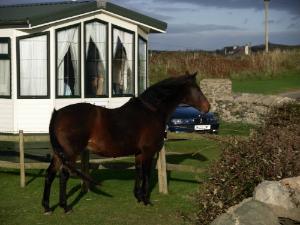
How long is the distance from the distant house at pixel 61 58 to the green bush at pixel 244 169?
9.25 meters

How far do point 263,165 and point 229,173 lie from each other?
411 millimetres

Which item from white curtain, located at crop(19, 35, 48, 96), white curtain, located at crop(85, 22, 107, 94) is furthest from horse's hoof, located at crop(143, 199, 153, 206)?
white curtain, located at crop(85, 22, 107, 94)

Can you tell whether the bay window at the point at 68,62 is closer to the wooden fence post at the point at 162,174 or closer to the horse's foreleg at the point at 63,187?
the wooden fence post at the point at 162,174

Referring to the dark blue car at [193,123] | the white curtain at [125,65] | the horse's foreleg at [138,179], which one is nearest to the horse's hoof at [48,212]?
the horse's foreleg at [138,179]

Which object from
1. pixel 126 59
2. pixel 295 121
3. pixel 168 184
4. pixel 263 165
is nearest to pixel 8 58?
pixel 126 59

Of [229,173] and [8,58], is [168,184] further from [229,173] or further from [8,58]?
[8,58]

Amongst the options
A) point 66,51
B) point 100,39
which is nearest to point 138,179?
point 66,51

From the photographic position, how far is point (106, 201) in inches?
400

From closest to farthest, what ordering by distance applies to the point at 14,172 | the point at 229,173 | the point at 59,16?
the point at 229,173
the point at 14,172
the point at 59,16

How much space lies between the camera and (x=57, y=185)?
1155 cm

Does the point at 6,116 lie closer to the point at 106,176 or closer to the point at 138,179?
the point at 106,176

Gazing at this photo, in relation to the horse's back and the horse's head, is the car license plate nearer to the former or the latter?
the horse's head

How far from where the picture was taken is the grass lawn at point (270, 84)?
38312 mm

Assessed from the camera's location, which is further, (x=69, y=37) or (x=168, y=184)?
(x=69, y=37)
